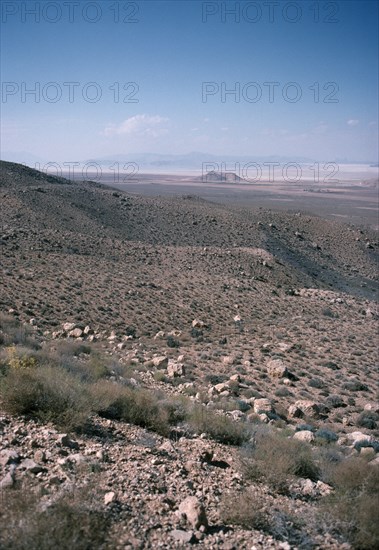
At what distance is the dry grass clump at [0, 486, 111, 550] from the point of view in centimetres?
453

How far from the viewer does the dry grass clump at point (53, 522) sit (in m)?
4.53

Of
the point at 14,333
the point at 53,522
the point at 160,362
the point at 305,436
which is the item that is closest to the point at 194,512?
the point at 53,522

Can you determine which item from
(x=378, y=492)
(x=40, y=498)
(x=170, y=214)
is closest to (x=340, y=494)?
(x=378, y=492)

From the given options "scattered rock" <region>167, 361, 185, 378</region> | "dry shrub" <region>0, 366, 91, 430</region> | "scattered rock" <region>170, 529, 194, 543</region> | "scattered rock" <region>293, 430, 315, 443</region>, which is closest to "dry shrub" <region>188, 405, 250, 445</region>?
"scattered rock" <region>293, 430, 315, 443</region>

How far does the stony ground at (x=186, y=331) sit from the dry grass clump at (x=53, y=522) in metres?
0.18

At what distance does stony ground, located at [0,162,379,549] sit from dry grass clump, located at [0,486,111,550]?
0.59 feet

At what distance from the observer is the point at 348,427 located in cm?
1261

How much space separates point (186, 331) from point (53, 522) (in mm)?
16030

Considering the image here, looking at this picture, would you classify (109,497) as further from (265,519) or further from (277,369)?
(277,369)

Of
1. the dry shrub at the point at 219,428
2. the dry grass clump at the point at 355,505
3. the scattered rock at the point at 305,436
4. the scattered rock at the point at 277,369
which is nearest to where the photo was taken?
the dry grass clump at the point at 355,505

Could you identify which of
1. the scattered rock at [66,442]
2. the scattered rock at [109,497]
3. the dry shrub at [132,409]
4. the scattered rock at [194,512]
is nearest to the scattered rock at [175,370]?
the dry shrub at [132,409]

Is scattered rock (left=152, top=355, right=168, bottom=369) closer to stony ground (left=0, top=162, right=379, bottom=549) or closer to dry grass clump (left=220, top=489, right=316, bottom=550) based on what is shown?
stony ground (left=0, top=162, right=379, bottom=549)

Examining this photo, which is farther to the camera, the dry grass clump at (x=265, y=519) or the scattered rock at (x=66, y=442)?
the scattered rock at (x=66, y=442)

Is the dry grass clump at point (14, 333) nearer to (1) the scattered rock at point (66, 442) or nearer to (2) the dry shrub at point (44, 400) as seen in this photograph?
(2) the dry shrub at point (44, 400)
